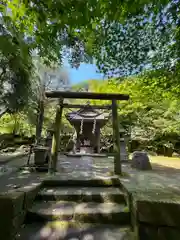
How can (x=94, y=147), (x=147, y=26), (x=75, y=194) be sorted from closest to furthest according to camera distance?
(x=75, y=194), (x=147, y=26), (x=94, y=147)

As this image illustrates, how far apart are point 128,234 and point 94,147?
6.11 m

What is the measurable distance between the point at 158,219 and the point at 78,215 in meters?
1.05

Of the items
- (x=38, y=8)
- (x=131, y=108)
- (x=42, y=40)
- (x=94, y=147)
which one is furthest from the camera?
(x=131, y=108)

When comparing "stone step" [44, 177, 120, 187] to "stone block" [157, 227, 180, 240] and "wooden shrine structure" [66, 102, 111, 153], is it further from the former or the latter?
"wooden shrine structure" [66, 102, 111, 153]

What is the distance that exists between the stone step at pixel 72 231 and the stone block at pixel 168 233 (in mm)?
386

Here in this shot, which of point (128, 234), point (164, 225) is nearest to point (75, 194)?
point (128, 234)

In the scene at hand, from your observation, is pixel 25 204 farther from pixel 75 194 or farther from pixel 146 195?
pixel 146 195

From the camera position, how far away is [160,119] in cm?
1061

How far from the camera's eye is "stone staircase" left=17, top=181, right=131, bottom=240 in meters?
1.79

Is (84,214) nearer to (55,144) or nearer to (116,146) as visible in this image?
(116,146)

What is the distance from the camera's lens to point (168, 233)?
1490 mm

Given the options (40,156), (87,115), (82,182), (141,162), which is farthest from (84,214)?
(87,115)

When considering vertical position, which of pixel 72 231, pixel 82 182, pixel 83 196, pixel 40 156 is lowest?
pixel 72 231

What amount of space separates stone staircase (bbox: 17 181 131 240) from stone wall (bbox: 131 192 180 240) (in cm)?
35
